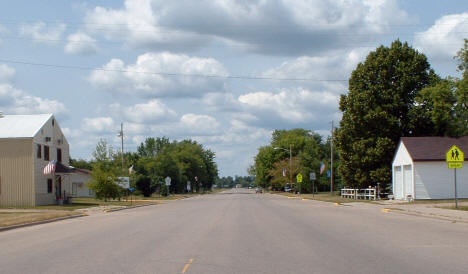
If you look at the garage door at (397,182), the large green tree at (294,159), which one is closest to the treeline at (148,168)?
the large green tree at (294,159)

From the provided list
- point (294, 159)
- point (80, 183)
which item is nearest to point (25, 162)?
point (80, 183)

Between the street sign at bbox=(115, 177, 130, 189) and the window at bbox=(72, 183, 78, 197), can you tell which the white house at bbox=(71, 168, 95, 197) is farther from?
the street sign at bbox=(115, 177, 130, 189)

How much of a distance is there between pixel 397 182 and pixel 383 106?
7.95 m

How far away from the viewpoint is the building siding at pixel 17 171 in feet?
136

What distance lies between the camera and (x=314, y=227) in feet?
63.6

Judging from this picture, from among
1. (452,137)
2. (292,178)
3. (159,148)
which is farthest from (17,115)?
(159,148)

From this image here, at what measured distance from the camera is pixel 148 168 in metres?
85.4

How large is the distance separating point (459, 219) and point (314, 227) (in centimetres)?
729

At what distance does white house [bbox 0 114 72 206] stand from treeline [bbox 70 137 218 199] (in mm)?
4081

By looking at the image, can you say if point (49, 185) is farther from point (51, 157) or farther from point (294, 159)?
point (294, 159)

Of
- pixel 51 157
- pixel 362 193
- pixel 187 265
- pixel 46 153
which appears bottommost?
pixel 362 193

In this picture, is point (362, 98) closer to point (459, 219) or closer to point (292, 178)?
point (459, 219)

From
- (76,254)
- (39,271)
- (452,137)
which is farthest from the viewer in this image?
(452,137)

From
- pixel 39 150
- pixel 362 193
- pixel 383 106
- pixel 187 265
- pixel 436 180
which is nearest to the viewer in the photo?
pixel 187 265
